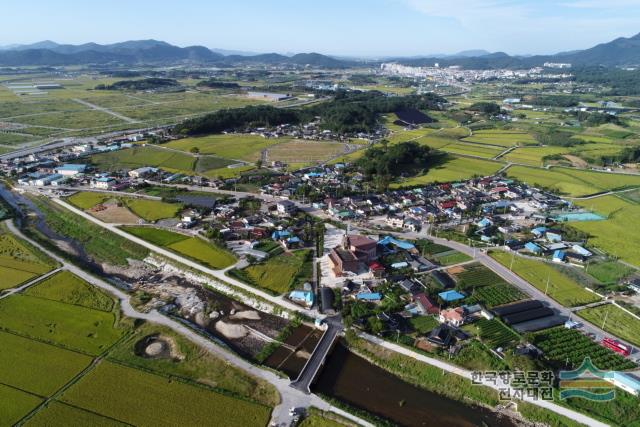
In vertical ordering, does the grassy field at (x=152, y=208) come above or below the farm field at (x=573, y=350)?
above

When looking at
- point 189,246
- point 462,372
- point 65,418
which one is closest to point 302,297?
point 462,372

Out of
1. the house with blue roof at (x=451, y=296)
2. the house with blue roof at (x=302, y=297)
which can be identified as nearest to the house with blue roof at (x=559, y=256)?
the house with blue roof at (x=451, y=296)

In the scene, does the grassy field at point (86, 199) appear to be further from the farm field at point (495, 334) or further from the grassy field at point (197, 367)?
the farm field at point (495, 334)

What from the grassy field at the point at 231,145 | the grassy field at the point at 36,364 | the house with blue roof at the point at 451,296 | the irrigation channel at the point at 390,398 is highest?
the grassy field at the point at 231,145

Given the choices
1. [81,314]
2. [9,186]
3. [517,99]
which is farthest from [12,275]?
[517,99]

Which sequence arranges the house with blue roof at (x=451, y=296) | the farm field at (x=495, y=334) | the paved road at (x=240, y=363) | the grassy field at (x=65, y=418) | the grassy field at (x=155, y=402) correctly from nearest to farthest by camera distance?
the grassy field at (x=65, y=418), the grassy field at (x=155, y=402), the paved road at (x=240, y=363), the farm field at (x=495, y=334), the house with blue roof at (x=451, y=296)

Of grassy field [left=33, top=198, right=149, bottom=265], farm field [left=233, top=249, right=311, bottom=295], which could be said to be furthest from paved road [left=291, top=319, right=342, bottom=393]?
grassy field [left=33, top=198, right=149, bottom=265]
